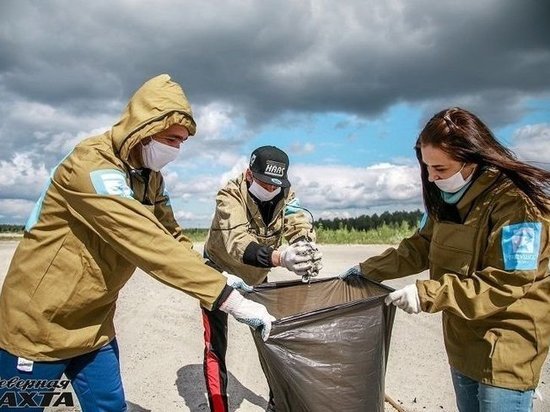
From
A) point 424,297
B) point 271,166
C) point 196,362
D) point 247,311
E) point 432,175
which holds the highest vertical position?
point 271,166

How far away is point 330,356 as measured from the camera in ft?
7.66

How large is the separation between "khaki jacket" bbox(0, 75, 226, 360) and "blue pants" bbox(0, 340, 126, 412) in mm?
92

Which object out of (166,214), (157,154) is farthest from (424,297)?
(166,214)

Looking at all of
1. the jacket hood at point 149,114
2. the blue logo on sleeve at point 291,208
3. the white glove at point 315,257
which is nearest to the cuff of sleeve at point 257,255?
the white glove at point 315,257

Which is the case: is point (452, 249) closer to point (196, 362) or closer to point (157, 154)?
point (157, 154)

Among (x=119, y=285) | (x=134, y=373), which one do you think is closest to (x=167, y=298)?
(x=134, y=373)

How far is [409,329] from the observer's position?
18.9 feet

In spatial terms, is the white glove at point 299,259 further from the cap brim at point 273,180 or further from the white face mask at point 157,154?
the white face mask at point 157,154

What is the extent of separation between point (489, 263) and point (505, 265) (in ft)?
0.31

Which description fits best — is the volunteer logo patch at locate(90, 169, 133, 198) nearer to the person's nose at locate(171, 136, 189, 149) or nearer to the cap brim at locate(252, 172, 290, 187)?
the person's nose at locate(171, 136, 189, 149)

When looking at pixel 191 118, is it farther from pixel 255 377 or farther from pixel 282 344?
pixel 255 377

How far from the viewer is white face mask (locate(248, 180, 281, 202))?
11.9ft

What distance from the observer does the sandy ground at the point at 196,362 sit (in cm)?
417

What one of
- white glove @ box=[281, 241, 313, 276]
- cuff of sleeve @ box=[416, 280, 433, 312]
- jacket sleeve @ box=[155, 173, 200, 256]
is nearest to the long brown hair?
cuff of sleeve @ box=[416, 280, 433, 312]
